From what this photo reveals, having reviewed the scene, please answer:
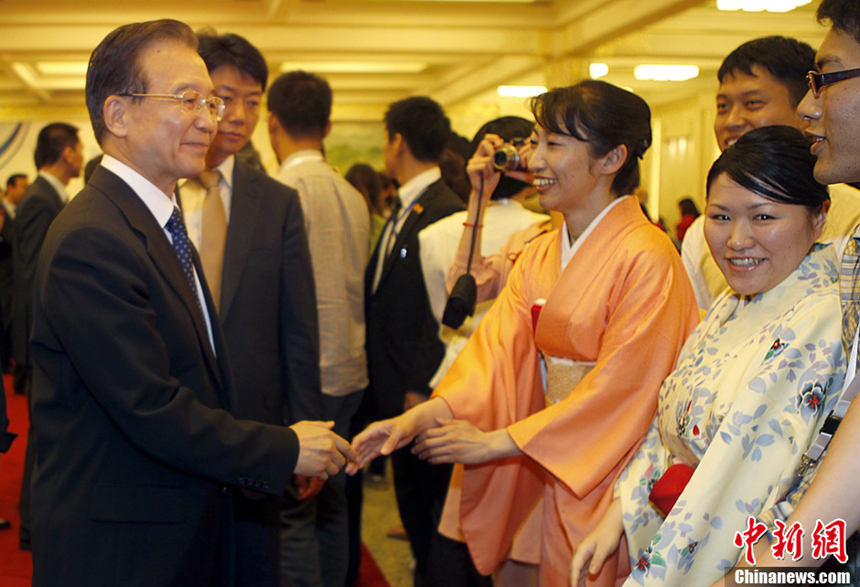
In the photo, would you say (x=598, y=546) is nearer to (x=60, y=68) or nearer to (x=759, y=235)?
(x=759, y=235)

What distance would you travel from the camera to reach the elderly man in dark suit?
1.24m

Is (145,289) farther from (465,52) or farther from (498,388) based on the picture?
(465,52)

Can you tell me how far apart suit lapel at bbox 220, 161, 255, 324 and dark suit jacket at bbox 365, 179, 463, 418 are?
803mm

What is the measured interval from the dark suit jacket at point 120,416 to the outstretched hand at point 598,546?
60 centimetres

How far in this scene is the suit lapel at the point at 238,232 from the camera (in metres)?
1.80

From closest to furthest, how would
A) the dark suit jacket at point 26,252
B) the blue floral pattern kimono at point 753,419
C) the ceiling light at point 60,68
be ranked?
1. the blue floral pattern kimono at point 753,419
2. the dark suit jacket at point 26,252
3. the ceiling light at point 60,68

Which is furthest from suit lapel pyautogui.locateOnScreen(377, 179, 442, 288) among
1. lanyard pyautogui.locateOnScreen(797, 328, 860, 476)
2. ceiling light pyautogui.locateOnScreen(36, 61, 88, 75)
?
ceiling light pyautogui.locateOnScreen(36, 61, 88, 75)

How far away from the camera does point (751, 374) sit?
1.23 metres

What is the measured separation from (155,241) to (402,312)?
4.51 feet

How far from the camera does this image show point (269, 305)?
1.87 metres

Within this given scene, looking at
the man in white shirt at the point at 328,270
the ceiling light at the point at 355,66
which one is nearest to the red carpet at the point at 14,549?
the man in white shirt at the point at 328,270

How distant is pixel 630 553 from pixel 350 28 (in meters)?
6.66

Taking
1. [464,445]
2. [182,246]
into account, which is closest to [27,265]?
[182,246]

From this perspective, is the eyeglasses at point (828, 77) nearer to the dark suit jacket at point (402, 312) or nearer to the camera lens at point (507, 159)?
the camera lens at point (507, 159)
